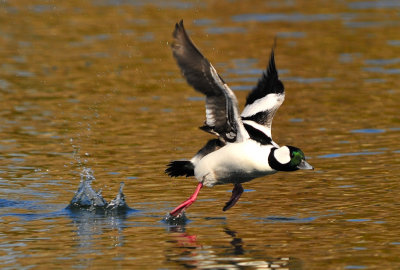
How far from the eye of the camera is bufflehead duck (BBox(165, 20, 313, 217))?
354 inches

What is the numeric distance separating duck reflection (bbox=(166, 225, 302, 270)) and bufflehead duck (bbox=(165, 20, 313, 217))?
0.97 meters

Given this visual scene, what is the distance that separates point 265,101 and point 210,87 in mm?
1713

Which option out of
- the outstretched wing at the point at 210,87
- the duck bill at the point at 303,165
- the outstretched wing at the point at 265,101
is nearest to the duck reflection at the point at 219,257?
the duck bill at the point at 303,165

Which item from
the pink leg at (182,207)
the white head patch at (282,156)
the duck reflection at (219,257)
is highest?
the white head patch at (282,156)

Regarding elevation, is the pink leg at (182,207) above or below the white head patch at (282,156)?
below

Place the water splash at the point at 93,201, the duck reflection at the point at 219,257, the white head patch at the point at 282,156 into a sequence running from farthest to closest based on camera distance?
the water splash at the point at 93,201, the white head patch at the point at 282,156, the duck reflection at the point at 219,257

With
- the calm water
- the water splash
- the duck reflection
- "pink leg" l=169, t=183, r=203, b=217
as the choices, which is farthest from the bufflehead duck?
the duck reflection

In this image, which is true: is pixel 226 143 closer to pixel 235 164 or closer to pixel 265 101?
pixel 235 164

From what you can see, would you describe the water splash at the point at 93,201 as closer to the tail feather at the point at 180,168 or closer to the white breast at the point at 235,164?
the tail feather at the point at 180,168

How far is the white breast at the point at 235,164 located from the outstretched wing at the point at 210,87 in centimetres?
17

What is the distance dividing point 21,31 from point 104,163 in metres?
10.6

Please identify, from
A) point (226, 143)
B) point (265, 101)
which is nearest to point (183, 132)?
point (265, 101)

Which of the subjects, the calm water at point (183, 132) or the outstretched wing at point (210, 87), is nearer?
the calm water at point (183, 132)

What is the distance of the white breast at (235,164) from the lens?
9641mm
